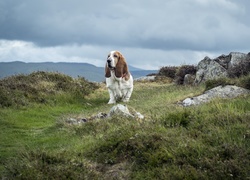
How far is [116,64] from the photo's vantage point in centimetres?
1906

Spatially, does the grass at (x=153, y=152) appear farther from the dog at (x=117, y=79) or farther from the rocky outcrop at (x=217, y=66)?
the rocky outcrop at (x=217, y=66)

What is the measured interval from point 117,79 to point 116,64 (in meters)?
0.65

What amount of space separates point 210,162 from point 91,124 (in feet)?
16.7

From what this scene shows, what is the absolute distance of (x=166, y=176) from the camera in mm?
6668

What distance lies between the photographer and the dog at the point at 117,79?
1903 centimetres

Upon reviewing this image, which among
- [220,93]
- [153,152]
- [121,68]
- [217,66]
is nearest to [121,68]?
[121,68]

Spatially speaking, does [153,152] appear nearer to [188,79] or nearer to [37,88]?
[37,88]

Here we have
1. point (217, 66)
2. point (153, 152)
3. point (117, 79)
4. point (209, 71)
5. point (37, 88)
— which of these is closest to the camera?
point (153, 152)

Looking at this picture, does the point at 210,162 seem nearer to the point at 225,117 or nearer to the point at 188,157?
the point at 188,157

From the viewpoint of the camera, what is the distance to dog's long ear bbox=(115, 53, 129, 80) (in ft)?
62.6

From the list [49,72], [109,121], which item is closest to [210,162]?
[109,121]

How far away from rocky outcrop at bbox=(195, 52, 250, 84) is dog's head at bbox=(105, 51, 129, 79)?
7.24 metres

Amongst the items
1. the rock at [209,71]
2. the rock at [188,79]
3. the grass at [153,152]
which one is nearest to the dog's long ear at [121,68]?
the rock at [209,71]

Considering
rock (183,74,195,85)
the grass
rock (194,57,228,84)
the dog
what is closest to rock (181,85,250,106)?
the dog
